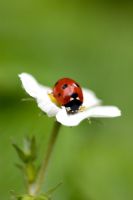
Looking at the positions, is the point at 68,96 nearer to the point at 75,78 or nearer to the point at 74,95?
the point at 74,95

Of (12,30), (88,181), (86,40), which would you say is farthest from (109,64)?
(88,181)

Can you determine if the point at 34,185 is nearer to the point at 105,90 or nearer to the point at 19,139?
the point at 19,139

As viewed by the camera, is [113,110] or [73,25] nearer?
[113,110]

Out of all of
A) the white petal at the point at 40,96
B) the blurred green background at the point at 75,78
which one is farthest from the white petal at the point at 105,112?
the blurred green background at the point at 75,78

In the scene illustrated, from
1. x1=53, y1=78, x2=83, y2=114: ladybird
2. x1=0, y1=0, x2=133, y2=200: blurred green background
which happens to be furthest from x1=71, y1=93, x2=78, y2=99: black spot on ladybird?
x1=0, y1=0, x2=133, y2=200: blurred green background

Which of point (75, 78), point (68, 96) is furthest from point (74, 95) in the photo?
point (75, 78)

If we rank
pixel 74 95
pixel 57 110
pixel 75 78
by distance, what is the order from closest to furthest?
pixel 57 110 → pixel 74 95 → pixel 75 78
